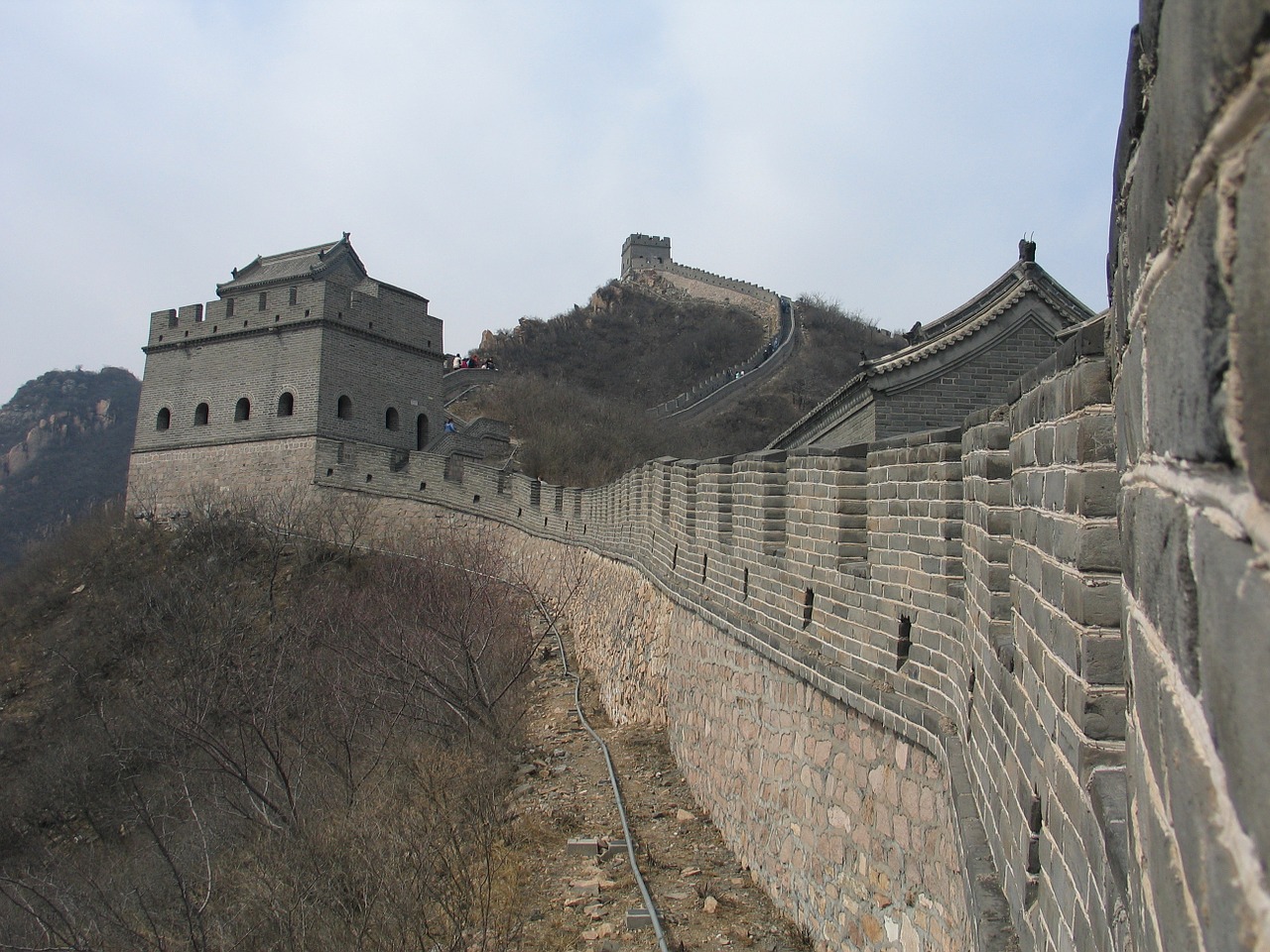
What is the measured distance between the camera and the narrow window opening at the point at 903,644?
4.18m

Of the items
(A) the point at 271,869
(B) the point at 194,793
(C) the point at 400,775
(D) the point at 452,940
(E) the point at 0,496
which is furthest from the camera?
(E) the point at 0,496

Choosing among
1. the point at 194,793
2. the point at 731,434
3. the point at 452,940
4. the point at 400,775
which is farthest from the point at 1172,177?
the point at 731,434

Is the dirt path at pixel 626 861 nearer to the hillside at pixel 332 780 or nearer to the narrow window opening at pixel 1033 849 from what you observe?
the hillside at pixel 332 780

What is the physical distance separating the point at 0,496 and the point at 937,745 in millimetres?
61204

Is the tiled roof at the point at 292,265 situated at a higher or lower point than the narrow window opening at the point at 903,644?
higher

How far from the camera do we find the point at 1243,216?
65 centimetres

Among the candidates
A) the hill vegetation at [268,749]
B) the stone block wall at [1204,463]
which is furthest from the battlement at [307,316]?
the stone block wall at [1204,463]

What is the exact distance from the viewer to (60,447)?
57.2 meters

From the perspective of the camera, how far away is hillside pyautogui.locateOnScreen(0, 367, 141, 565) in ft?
166

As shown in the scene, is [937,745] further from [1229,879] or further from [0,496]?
[0,496]

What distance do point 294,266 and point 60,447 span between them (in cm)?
3756

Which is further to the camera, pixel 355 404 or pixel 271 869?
pixel 355 404

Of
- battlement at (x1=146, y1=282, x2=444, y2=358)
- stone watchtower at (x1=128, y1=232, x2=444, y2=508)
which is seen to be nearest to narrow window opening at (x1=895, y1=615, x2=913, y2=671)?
stone watchtower at (x1=128, y1=232, x2=444, y2=508)

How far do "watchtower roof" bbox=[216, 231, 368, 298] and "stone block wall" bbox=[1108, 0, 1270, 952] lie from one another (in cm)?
2955
